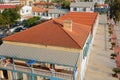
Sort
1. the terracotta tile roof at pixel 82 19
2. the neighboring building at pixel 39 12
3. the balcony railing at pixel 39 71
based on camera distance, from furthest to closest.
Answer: the neighboring building at pixel 39 12 → the terracotta tile roof at pixel 82 19 → the balcony railing at pixel 39 71

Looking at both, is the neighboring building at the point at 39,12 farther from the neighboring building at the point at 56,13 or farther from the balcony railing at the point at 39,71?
the balcony railing at the point at 39,71

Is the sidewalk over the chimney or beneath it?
beneath

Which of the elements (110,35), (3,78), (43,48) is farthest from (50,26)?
(110,35)

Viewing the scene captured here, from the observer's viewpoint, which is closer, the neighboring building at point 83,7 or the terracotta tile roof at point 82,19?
the terracotta tile roof at point 82,19

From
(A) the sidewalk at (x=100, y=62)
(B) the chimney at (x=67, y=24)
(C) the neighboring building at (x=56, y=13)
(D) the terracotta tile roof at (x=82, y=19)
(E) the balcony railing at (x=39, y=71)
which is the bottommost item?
(A) the sidewalk at (x=100, y=62)

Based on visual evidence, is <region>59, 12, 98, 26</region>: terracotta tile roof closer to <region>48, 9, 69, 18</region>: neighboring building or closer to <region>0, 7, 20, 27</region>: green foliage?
<region>0, 7, 20, 27</region>: green foliage

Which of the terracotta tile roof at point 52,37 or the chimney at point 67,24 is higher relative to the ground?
the chimney at point 67,24

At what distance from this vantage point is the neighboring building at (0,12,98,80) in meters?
20.0

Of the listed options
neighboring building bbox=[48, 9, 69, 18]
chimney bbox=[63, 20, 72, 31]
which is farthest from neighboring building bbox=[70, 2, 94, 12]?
chimney bbox=[63, 20, 72, 31]

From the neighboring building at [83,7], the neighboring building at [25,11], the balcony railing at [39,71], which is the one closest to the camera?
the balcony railing at [39,71]

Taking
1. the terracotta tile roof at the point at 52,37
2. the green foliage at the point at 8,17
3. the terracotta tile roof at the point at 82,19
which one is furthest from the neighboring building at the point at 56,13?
the terracotta tile roof at the point at 52,37

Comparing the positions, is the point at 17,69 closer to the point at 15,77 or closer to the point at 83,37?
the point at 15,77

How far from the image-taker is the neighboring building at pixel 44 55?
20016 millimetres

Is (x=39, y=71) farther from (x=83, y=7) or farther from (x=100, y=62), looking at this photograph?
(x=83, y=7)
